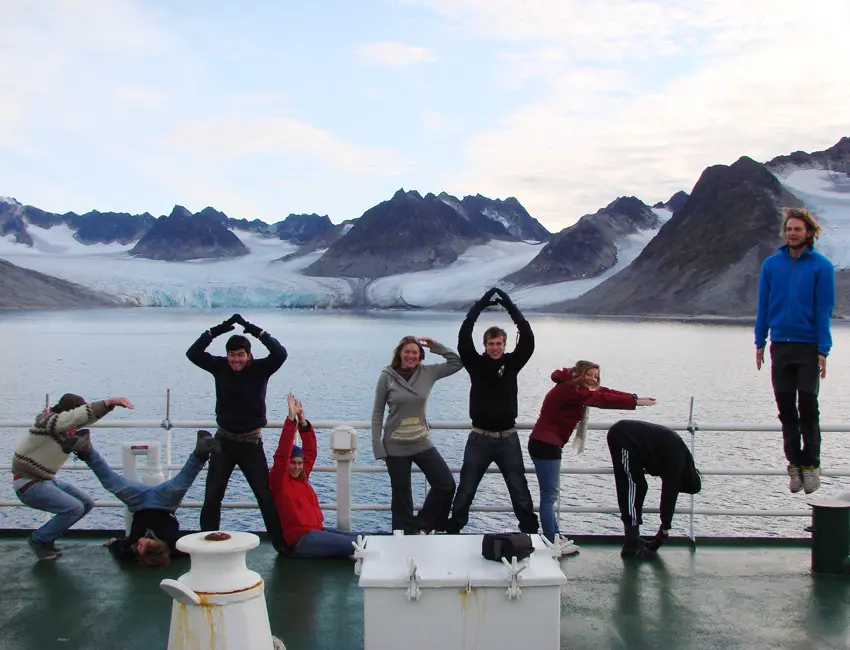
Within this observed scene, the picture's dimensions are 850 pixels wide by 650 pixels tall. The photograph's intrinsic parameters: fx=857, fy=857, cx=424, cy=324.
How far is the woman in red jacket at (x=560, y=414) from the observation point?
20.7ft

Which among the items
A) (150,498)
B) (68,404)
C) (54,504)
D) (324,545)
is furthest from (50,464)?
(324,545)

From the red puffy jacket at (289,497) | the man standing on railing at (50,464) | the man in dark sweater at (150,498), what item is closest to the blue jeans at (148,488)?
the man in dark sweater at (150,498)

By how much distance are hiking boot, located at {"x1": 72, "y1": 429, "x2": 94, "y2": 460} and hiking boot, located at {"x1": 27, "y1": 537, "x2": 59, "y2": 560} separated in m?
0.75

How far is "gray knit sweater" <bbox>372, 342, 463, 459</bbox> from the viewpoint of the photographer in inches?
255

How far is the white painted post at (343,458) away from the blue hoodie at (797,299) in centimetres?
315

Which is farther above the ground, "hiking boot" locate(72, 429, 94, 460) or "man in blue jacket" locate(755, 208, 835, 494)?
"man in blue jacket" locate(755, 208, 835, 494)

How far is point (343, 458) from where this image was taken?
689 centimetres

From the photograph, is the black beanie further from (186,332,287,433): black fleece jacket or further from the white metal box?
the white metal box

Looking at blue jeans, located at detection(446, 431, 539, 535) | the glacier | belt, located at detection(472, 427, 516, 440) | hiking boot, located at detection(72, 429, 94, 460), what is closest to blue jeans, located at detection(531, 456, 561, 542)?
blue jeans, located at detection(446, 431, 539, 535)

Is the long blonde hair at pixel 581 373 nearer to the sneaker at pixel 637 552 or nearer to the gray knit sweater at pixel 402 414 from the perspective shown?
the gray knit sweater at pixel 402 414

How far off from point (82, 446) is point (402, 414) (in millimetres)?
2340

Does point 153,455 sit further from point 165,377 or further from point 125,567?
point 165,377

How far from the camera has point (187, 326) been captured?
118m

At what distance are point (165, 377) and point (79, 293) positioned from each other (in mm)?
112663
